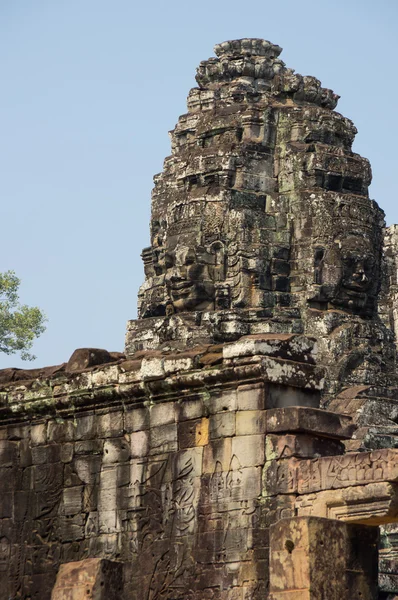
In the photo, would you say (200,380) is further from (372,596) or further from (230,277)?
(230,277)

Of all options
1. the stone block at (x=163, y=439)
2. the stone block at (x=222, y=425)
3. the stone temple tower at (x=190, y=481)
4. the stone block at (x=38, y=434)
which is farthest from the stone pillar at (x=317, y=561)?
the stone block at (x=38, y=434)

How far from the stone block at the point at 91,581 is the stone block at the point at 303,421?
223 cm

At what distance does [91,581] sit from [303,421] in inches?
107

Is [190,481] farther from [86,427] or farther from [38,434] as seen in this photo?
[38,434]

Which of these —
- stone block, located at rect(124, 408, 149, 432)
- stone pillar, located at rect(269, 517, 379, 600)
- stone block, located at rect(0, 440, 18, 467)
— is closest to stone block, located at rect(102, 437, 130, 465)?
stone block, located at rect(124, 408, 149, 432)

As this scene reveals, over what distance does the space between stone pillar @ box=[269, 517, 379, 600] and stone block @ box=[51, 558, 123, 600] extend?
2100mm

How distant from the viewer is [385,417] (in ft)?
114

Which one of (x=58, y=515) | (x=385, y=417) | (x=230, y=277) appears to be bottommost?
(x=58, y=515)

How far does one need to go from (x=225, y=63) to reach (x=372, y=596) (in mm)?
23450

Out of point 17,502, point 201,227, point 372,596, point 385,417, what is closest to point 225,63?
point 201,227

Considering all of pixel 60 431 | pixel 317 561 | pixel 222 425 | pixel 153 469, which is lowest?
pixel 317 561

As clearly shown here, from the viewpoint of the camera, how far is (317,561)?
1706cm

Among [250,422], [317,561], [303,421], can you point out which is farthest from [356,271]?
[317,561]

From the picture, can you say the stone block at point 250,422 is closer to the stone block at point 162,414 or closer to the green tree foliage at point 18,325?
the stone block at point 162,414
